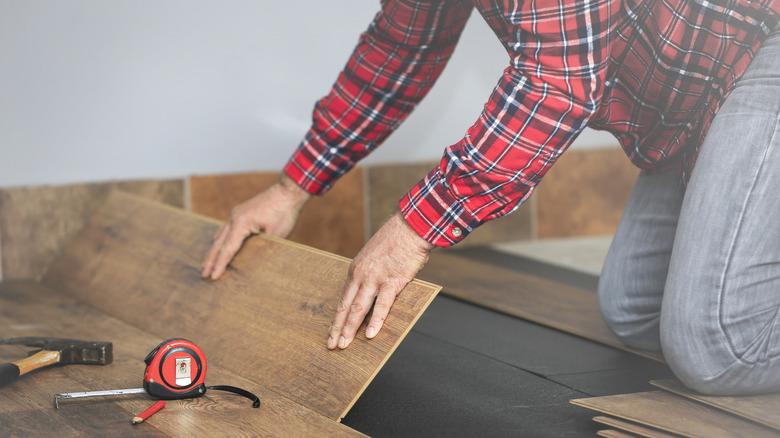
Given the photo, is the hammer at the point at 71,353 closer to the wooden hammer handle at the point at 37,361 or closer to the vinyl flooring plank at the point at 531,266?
the wooden hammer handle at the point at 37,361

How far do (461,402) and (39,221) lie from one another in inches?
61.0

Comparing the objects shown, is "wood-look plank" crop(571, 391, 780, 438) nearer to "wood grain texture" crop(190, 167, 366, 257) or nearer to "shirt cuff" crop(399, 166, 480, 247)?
"shirt cuff" crop(399, 166, 480, 247)

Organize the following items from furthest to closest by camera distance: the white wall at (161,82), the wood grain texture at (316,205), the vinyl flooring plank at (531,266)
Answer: the wood grain texture at (316,205) < the vinyl flooring plank at (531,266) < the white wall at (161,82)

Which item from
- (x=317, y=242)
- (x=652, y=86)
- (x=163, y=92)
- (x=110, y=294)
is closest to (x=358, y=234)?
(x=317, y=242)

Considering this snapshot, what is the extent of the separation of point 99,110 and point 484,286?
1272mm

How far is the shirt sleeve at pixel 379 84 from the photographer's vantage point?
1729 millimetres

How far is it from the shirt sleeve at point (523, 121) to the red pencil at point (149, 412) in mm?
502

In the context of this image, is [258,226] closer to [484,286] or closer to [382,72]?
[382,72]

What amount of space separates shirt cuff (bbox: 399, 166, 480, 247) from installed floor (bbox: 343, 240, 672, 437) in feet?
1.00

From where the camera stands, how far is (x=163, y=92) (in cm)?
254

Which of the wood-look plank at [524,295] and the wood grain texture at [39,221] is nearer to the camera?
the wood-look plank at [524,295]

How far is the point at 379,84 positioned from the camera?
179 centimetres

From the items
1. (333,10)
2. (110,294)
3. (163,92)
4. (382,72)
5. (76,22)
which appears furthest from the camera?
(333,10)

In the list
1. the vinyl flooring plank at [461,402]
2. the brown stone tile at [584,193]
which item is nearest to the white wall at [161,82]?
the brown stone tile at [584,193]
